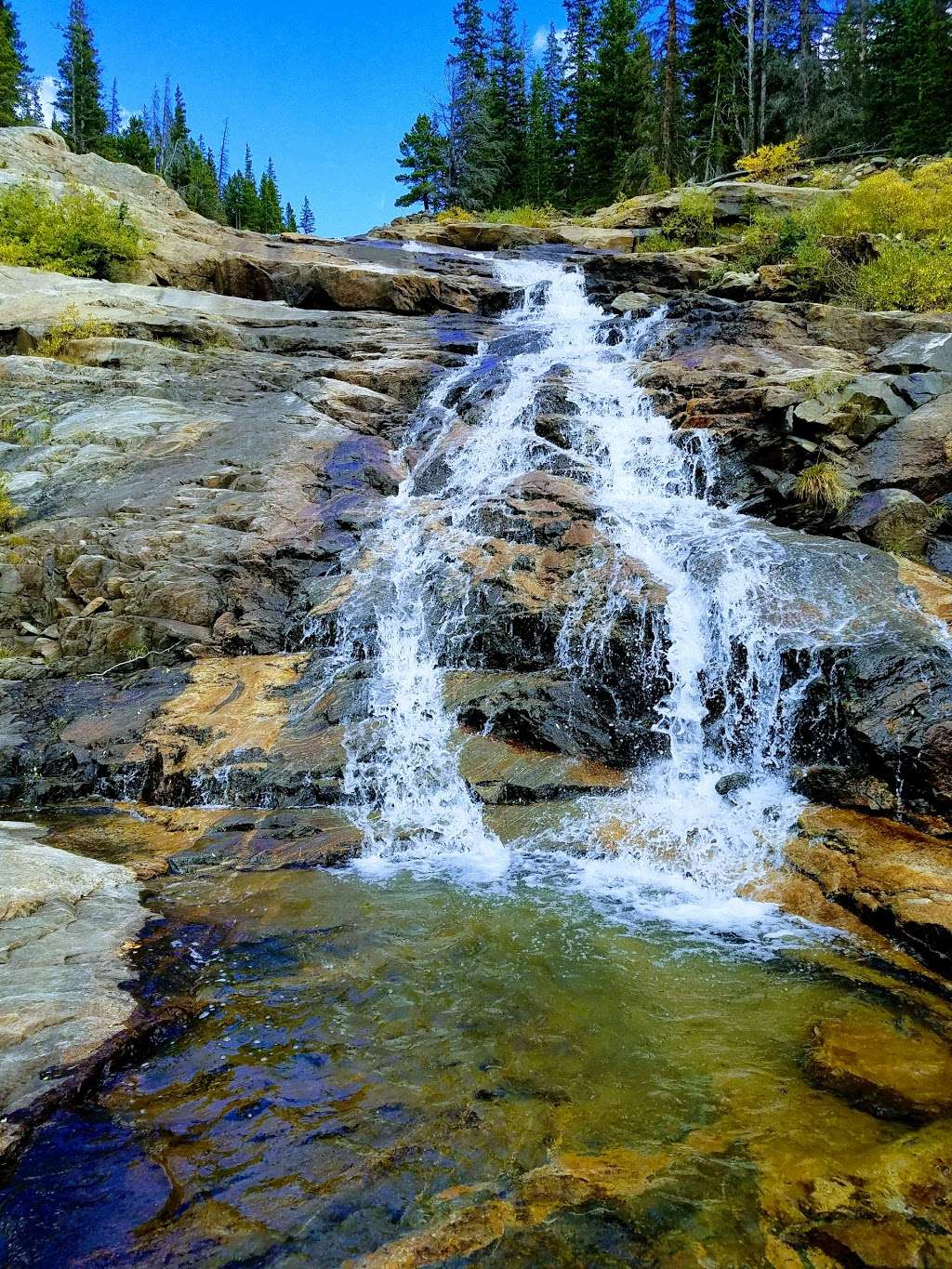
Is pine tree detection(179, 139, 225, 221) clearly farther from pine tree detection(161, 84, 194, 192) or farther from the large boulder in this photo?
the large boulder

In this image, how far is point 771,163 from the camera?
1078 inches

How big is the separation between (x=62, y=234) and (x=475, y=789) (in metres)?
20.5

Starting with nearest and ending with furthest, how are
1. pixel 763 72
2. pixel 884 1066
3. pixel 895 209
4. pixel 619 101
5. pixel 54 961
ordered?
pixel 884 1066
pixel 54 961
pixel 895 209
pixel 763 72
pixel 619 101

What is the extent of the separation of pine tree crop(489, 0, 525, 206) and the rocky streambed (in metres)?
34.3

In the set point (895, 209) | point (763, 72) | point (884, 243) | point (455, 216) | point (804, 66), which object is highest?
point (804, 66)

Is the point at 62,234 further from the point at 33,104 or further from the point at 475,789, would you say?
the point at 33,104

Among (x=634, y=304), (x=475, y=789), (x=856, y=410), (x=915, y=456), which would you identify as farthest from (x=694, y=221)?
(x=475, y=789)

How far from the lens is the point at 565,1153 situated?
3721mm

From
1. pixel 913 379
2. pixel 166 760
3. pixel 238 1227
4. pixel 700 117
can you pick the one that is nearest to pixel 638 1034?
pixel 238 1227

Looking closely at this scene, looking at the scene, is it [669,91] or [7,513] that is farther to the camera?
[669,91]

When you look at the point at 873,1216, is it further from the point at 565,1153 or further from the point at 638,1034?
the point at 638,1034

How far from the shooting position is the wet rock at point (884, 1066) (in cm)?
406

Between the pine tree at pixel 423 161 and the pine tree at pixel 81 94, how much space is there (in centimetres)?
3078

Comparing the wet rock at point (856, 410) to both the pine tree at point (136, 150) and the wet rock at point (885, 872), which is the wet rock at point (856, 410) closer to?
the wet rock at point (885, 872)
